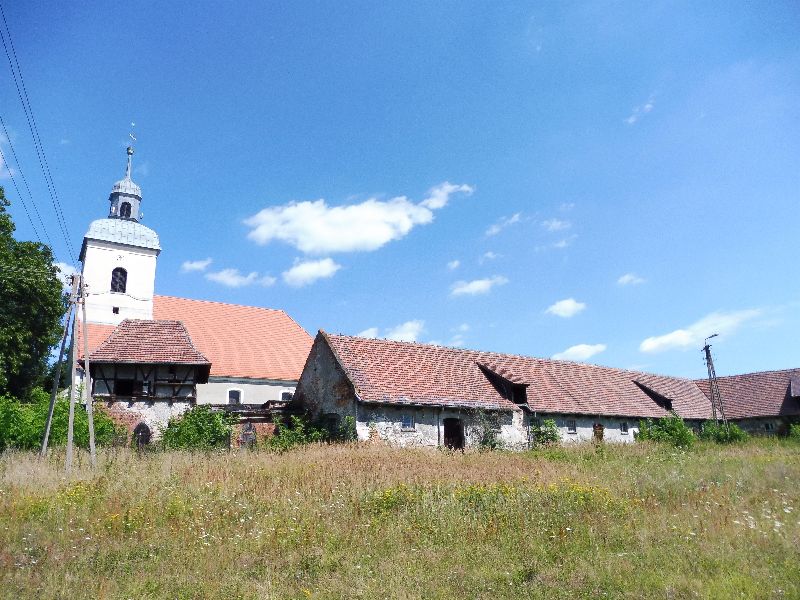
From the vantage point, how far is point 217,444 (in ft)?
69.6

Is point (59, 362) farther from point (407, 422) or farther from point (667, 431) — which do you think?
point (667, 431)

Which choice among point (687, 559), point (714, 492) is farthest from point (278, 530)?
point (714, 492)

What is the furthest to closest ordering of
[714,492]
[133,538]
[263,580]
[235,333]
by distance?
[235,333], [714,492], [133,538], [263,580]

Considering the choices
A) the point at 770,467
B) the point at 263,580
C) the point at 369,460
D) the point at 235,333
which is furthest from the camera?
the point at 235,333

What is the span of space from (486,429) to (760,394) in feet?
90.0

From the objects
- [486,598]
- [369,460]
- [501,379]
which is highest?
[501,379]

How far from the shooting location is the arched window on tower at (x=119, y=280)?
3562cm

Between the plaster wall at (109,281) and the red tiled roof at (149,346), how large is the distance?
9.83 metres

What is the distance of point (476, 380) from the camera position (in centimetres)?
2614

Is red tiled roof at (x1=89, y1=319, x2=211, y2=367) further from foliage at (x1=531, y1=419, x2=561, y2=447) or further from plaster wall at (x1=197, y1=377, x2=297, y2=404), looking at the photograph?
foliage at (x1=531, y1=419, x2=561, y2=447)

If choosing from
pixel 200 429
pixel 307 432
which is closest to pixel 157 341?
pixel 200 429

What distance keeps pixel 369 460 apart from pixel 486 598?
830cm

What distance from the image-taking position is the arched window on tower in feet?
117

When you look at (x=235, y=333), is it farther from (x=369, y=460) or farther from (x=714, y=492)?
(x=714, y=492)
